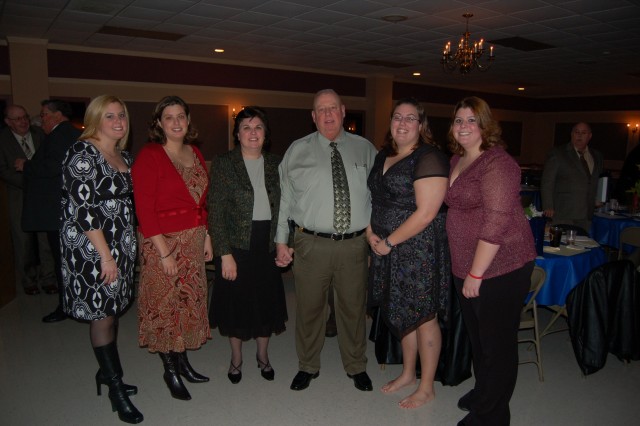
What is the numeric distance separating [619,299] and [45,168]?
4.67 m

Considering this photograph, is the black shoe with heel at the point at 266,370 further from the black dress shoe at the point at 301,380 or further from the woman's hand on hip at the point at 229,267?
the woman's hand on hip at the point at 229,267

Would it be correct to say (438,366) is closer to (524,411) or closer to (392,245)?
(524,411)

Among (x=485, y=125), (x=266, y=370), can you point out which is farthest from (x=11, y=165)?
(x=485, y=125)

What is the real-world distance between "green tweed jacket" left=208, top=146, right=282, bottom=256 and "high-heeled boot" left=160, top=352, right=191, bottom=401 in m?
0.76

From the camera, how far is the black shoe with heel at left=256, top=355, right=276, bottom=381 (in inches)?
124

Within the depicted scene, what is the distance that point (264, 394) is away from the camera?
2.98 m

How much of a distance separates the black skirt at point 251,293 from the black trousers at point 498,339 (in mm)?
1211

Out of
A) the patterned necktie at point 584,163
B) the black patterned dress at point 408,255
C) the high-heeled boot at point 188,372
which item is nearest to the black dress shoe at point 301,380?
the high-heeled boot at point 188,372

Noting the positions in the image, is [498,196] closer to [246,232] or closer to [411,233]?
[411,233]

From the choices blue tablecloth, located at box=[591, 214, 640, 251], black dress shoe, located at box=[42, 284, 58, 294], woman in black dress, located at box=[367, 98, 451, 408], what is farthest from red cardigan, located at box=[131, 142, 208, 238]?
blue tablecloth, located at box=[591, 214, 640, 251]

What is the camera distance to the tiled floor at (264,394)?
2.72 m

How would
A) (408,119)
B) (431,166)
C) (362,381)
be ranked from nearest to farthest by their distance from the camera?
(431,166) < (408,119) < (362,381)

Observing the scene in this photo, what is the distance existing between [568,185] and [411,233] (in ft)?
11.7

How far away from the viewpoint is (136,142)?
9.15 m
